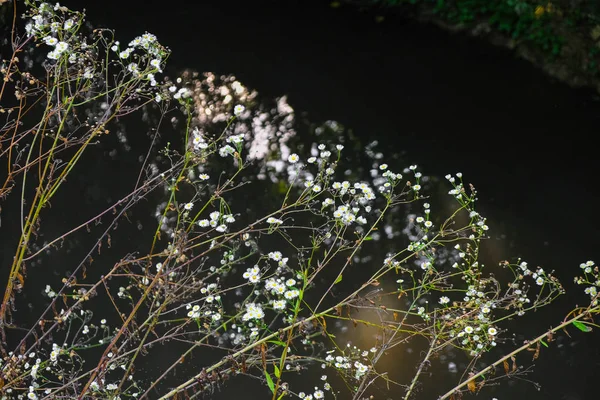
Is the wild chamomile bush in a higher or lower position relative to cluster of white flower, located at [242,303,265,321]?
lower

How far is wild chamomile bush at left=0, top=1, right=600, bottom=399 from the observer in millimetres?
1751

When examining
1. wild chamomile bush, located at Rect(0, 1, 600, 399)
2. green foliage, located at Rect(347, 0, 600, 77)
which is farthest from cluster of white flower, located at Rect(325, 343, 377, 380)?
green foliage, located at Rect(347, 0, 600, 77)

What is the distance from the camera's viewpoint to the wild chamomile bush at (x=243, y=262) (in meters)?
1.75

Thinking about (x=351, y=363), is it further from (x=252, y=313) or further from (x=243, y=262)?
(x=243, y=262)

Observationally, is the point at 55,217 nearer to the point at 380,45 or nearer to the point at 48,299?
the point at 48,299

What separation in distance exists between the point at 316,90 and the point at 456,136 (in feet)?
3.79

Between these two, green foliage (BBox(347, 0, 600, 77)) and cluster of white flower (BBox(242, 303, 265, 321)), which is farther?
green foliage (BBox(347, 0, 600, 77))

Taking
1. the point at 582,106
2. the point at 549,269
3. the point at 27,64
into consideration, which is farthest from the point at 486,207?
the point at 27,64

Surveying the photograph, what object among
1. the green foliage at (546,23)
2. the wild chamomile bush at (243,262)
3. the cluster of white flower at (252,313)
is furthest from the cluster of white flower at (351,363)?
the green foliage at (546,23)

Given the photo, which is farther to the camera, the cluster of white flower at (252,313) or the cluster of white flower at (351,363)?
the cluster of white flower at (351,363)

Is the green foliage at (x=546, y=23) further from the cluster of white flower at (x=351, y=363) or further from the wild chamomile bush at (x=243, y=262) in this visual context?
the cluster of white flower at (x=351, y=363)

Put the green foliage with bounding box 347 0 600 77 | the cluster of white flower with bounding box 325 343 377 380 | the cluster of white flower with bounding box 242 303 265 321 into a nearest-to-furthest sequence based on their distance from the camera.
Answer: the cluster of white flower with bounding box 242 303 265 321 → the cluster of white flower with bounding box 325 343 377 380 → the green foliage with bounding box 347 0 600 77

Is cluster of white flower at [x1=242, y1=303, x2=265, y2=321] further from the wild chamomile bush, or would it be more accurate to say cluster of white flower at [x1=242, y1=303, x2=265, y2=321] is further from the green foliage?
the green foliage

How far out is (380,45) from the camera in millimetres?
5773
